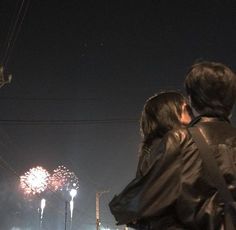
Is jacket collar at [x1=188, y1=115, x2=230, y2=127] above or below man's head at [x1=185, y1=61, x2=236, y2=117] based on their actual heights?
below

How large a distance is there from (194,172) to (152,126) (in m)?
0.68

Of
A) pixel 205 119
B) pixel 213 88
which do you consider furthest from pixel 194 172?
pixel 213 88

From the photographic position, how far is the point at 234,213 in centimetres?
212

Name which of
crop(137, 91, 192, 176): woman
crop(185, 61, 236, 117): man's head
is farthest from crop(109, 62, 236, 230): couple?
crop(137, 91, 192, 176): woman

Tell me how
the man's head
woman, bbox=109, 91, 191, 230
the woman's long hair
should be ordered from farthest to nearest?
the woman's long hair < the man's head < woman, bbox=109, 91, 191, 230

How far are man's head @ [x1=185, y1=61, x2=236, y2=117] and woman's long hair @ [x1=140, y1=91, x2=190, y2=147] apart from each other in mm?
253

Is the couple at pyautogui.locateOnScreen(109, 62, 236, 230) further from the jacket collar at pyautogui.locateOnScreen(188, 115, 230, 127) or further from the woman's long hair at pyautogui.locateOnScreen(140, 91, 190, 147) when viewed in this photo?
the woman's long hair at pyautogui.locateOnScreen(140, 91, 190, 147)

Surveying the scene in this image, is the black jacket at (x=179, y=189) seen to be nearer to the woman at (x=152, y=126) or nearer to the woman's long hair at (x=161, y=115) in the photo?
the woman at (x=152, y=126)

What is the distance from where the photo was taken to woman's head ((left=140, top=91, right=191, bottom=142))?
2811mm

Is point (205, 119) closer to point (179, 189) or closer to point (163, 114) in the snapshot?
point (163, 114)

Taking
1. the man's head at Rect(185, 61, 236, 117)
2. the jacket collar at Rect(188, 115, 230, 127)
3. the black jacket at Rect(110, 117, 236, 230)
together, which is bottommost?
the black jacket at Rect(110, 117, 236, 230)

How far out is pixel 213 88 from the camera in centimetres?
253

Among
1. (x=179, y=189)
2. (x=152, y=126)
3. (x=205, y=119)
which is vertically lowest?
(x=179, y=189)

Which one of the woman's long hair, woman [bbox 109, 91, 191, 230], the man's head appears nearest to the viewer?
woman [bbox 109, 91, 191, 230]
